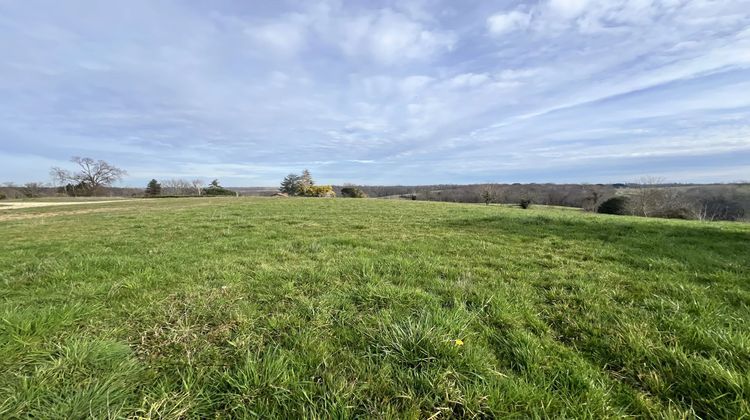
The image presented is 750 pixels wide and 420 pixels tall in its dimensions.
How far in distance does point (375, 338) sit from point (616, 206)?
2055 inches

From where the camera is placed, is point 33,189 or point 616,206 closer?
point 616,206

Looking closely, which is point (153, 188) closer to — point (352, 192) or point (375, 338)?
point (352, 192)

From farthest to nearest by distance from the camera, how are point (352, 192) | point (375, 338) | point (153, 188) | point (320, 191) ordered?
point (153, 188) → point (352, 192) → point (320, 191) → point (375, 338)

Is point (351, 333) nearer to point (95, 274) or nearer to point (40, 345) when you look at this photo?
point (40, 345)

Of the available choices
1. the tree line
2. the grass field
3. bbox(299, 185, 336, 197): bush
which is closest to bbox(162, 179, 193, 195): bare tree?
the tree line

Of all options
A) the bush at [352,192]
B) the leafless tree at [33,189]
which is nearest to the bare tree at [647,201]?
the bush at [352,192]

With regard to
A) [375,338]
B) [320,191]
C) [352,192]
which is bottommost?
[375,338]

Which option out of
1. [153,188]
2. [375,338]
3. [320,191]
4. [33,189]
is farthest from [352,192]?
[33,189]

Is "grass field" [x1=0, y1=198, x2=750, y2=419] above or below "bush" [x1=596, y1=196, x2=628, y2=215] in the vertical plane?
above

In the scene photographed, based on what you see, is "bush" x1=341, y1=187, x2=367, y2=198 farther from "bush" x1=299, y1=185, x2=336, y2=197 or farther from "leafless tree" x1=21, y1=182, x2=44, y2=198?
"leafless tree" x1=21, y1=182, x2=44, y2=198

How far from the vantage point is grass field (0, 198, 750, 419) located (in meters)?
1.77

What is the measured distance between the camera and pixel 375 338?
95.0 inches

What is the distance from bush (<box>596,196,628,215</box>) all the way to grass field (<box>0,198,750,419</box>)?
152ft

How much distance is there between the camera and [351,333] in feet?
8.34
